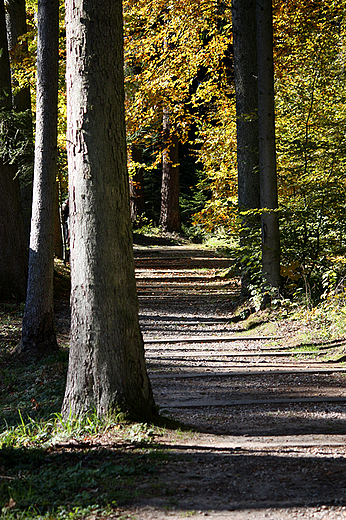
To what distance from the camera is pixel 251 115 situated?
10094 mm

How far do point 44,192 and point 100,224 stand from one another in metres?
3.45

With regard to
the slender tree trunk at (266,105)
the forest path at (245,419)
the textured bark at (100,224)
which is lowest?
the forest path at (245,419)

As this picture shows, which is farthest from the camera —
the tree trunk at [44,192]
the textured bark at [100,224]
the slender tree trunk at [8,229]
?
the slender tree trunk at [8,229]

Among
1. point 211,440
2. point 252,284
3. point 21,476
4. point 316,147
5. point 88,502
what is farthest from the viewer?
point 252,284

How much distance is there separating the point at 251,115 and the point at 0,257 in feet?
19.1

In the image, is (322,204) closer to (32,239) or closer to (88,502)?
(32,239)

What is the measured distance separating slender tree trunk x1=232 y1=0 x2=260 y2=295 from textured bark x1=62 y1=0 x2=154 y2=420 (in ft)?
20.9

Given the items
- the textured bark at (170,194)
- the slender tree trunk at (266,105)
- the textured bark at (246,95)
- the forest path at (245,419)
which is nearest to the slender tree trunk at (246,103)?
the textured bark at (246,95)

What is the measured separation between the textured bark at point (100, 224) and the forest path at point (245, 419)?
668 millimetres

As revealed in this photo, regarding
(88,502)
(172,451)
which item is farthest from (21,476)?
(172,451)

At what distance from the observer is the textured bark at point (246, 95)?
35.3 ft

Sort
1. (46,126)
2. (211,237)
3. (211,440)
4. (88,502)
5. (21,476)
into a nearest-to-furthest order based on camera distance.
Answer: (88,502) < (21,476) < (211,440) < (46,126) < (211,237)

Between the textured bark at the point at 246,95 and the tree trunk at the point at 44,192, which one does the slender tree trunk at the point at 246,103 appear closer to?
the textured bark at the point at 246,95

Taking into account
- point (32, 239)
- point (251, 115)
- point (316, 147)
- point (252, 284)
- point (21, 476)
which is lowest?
point (21, 476)
